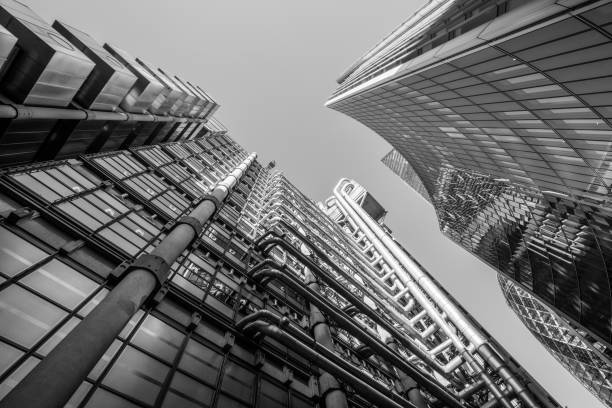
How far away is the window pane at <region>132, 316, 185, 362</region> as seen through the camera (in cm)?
860

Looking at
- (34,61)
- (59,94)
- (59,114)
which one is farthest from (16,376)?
(59,94)

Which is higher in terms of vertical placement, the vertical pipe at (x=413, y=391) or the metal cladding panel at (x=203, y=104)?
the metal cladding panel at (x=203, y=104)

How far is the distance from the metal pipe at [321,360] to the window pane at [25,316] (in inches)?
224

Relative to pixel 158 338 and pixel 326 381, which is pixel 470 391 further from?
pixel 158 338

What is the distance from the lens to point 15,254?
7.77 metres

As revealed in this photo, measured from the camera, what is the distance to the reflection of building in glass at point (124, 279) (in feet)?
22.7

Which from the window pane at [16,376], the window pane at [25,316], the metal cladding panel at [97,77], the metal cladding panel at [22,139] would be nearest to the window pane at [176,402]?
the window pane at [16,376]

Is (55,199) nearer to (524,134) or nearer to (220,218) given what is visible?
(220,218)

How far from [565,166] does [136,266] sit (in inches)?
1236

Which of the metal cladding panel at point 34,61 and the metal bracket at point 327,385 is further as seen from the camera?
the metal bracket at point 327,385

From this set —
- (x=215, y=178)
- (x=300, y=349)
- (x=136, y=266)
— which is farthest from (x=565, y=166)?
(x=136, y=266)

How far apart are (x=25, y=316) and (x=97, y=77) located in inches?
479

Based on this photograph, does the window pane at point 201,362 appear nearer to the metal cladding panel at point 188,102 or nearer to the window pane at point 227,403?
the window pane at point 227,403

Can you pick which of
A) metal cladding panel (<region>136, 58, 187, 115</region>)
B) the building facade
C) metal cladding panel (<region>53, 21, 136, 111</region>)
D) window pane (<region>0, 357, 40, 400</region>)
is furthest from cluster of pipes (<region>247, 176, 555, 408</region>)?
metal cladding panel (<region>136, 58, 187, 115</region>)
